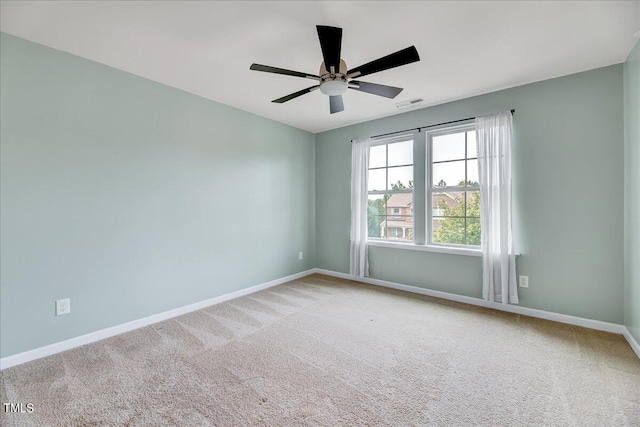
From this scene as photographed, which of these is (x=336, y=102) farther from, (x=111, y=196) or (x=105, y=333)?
(x=105, y=333)

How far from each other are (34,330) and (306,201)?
3.58 m

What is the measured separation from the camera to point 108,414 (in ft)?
5.19

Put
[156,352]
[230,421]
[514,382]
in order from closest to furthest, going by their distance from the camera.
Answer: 1. [230,421]
2. [514,382]
3. [156,352]

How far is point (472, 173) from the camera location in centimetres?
345

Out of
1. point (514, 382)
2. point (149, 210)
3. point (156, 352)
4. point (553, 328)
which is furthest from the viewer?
point (149, 210)

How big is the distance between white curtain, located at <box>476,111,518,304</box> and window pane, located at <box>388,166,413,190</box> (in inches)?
37.3

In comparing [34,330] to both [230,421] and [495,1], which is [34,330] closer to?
[230,421]

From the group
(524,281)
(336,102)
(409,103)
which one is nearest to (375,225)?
(409,103)

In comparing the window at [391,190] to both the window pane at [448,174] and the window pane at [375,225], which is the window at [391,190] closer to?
the window pane at [375,225]

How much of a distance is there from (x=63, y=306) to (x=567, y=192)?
16.2 feet

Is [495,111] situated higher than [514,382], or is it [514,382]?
[495,111]

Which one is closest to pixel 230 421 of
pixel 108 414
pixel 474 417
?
pixel 108 414

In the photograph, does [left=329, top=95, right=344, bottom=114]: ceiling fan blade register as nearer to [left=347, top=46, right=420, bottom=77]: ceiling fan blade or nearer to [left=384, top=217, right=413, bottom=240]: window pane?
[left=347, top=46, right=420, bottom=77]: ceiling fan blade

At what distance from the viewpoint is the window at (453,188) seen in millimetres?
3447
